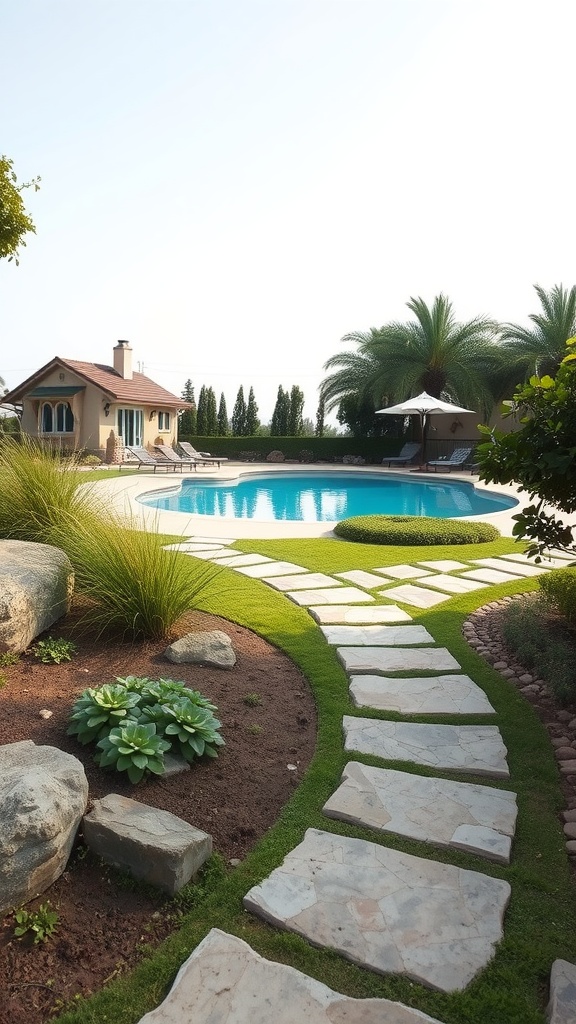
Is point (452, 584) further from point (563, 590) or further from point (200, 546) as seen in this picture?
point (200, 546)

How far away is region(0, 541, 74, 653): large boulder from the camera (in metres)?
3.23

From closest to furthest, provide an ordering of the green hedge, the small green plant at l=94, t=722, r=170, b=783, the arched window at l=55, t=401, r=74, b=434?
the small green plant at l=94, t=722, r=170, b=783 → the arched window at l=55, t=401, r=74, b=434 → the green hedge

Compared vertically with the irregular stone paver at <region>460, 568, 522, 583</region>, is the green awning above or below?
above

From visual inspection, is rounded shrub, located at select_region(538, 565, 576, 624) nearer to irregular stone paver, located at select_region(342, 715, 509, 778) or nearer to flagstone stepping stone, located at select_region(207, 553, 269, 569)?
irregular stone paver, located at select_region(342, 715, 509, 778)

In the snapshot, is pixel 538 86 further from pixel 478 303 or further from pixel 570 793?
pixel 478 303

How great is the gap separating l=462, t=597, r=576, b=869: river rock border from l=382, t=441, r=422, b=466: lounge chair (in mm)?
19292

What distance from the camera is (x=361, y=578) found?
18.9ft

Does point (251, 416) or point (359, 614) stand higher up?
point (251, 416)

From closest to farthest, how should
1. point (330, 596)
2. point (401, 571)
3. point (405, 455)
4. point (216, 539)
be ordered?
point (330, 596) → point (401, 571) → point (216, 539) → point (405, 455)

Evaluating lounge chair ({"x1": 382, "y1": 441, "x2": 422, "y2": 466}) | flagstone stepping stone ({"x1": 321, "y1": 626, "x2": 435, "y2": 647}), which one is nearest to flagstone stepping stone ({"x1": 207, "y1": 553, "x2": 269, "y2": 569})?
flagstone stepping stone ({"x1": 321, "y1": 626, "x2": 435, "y2": 647})

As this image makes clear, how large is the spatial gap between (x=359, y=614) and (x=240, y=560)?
208 centimetres

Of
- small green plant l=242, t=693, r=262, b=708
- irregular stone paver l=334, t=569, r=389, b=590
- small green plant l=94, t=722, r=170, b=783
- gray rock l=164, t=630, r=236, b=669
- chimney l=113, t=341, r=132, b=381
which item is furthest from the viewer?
chimney l=113, t=341, r=132, b=381

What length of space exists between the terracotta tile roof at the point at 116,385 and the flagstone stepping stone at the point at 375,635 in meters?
18.8

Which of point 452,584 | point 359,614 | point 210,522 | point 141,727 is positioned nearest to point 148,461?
point 210,522
